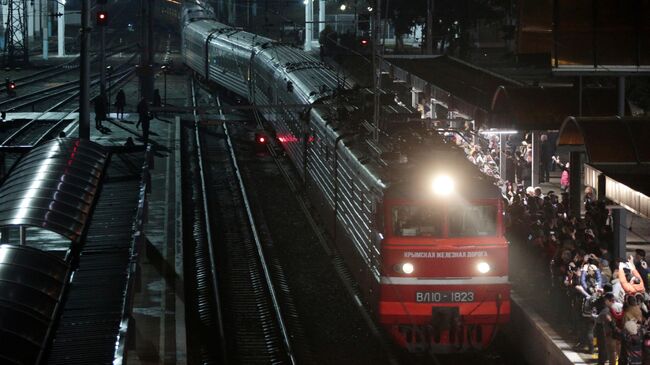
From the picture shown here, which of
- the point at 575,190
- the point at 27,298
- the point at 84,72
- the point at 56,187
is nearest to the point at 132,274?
the point at 56,187

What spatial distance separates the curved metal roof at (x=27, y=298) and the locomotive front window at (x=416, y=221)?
5189 mm

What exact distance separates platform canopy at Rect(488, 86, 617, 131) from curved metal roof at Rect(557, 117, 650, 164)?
455 cm

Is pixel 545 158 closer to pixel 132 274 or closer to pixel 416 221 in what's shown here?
pixel 416 221

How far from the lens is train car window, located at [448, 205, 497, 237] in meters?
17.2

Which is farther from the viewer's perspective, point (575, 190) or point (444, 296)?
point (575, 190)

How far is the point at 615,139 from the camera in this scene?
20000 mm

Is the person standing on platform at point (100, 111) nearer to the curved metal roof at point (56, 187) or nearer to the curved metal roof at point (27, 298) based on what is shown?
the curved metal roof at point (56, 187)

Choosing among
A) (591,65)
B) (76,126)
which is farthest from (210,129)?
(591,65)

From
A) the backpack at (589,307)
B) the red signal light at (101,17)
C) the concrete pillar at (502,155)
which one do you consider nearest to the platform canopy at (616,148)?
the backpack at (589,307)

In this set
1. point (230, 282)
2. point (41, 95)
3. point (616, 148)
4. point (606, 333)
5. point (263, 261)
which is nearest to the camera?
point (606, 333)

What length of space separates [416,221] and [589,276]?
2.73 metres

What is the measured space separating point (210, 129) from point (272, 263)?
20421 mm

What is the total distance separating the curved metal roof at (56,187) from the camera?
16531 mm

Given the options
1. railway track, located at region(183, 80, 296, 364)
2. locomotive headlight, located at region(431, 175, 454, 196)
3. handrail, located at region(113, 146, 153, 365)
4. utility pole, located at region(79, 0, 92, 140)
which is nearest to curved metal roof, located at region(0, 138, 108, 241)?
handrail, located at region(113, 146, 153, 365)
